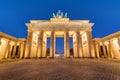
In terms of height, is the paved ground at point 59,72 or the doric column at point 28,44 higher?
the doric column at point 28,44

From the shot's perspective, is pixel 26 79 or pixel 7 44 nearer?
pixel 26 79

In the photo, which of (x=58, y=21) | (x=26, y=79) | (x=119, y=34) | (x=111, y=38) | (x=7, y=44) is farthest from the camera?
(x=58, y=21)

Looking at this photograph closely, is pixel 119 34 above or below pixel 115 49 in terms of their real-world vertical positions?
above

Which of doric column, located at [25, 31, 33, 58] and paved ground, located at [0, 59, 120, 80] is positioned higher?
doric column, located at [25, 31, 33, 58]

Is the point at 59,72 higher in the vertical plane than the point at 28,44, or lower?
lower

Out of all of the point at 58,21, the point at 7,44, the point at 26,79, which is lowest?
the point at 26,79

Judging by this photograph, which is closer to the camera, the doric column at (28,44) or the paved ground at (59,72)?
the paved ground at (59,72)

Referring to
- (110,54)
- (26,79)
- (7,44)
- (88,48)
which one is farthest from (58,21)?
(26,79)

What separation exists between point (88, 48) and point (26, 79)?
93.2 feet

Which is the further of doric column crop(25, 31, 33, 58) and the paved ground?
doric column crop(25, 31, 33, 58)

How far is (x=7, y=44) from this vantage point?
31453 millimetres

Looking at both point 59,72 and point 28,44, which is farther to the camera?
point 28,44

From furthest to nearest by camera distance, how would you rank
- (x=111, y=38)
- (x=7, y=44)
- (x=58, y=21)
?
(x=58, y=21), (x=7, y=44), (x=111, y=38)

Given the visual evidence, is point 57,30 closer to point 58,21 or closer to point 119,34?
point 58,21
